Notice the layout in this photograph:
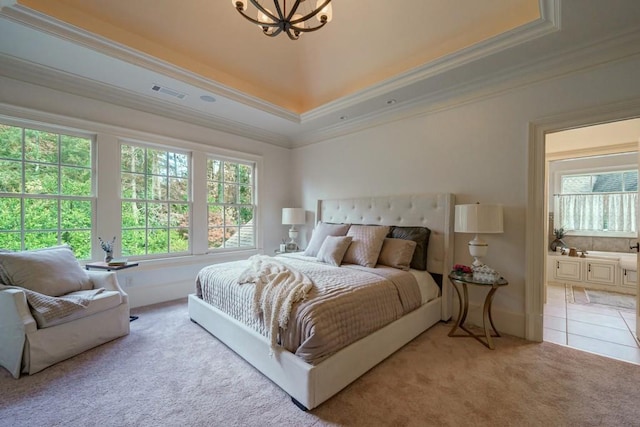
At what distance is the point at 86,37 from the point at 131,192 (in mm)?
1754

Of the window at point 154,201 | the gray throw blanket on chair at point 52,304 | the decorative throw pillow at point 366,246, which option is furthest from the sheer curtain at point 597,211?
the gray throw blanket on chair at point 52,304

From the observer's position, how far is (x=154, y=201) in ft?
11.9

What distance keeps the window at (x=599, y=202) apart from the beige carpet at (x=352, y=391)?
12.9ft

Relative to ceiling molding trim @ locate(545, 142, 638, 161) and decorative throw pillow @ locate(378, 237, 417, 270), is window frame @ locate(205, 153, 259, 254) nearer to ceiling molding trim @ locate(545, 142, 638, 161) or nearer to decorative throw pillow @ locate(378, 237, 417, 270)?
decorative throw pillow @ locate(378, 237, 417, 270)

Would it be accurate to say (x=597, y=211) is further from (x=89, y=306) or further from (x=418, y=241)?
(x=89, y=306)

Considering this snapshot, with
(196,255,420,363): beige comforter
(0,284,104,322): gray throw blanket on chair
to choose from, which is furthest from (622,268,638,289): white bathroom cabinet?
(0,284,104,322): gray throw blanket on chair

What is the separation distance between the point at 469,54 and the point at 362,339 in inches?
106

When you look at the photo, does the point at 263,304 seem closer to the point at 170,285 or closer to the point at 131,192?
the point at 170,285

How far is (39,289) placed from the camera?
2.22m

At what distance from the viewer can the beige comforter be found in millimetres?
1673

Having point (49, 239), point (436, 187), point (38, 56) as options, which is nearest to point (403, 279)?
point (436, 187)

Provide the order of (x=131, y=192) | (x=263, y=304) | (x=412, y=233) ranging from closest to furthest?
(x=263, y=304) < (x=412, y=233) < (x=131, y=192)

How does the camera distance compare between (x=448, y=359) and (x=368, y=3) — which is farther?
(x=368, y=3)

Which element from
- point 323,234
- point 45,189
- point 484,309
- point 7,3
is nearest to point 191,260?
point 45,189
